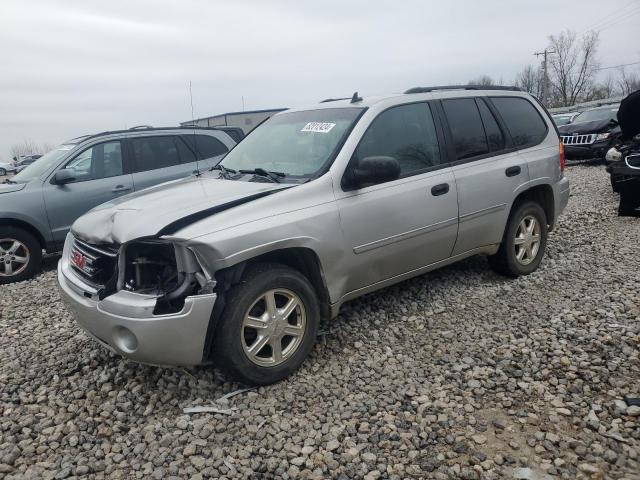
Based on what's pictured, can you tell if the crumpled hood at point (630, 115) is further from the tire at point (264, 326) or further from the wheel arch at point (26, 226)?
the wheel arch at point (26, 226)

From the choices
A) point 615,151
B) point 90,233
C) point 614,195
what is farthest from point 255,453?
point 614,195

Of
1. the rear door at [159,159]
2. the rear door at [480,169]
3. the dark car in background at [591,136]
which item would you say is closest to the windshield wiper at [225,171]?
the rear door at [480,169]

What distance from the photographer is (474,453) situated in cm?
251

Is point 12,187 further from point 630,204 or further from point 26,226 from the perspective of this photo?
point 630,204

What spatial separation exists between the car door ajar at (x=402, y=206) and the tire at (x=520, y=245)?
875 mm

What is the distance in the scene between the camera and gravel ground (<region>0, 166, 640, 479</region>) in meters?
Answer: 2.53

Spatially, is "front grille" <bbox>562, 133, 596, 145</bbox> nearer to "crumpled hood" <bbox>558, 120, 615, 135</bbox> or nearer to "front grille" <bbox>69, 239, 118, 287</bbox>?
"crumpled hood" <bbox>558, 120, 615, 135</bbox>

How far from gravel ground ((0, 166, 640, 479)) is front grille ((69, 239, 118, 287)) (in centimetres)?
73

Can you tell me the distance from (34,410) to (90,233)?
1.19 metres

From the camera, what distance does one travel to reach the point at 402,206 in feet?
12.2

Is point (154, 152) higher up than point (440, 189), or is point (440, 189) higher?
point (154, 152)

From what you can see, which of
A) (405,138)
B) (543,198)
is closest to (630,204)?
(543,198)

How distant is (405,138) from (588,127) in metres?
11.7

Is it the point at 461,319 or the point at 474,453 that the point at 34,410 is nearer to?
the point at 474,453
